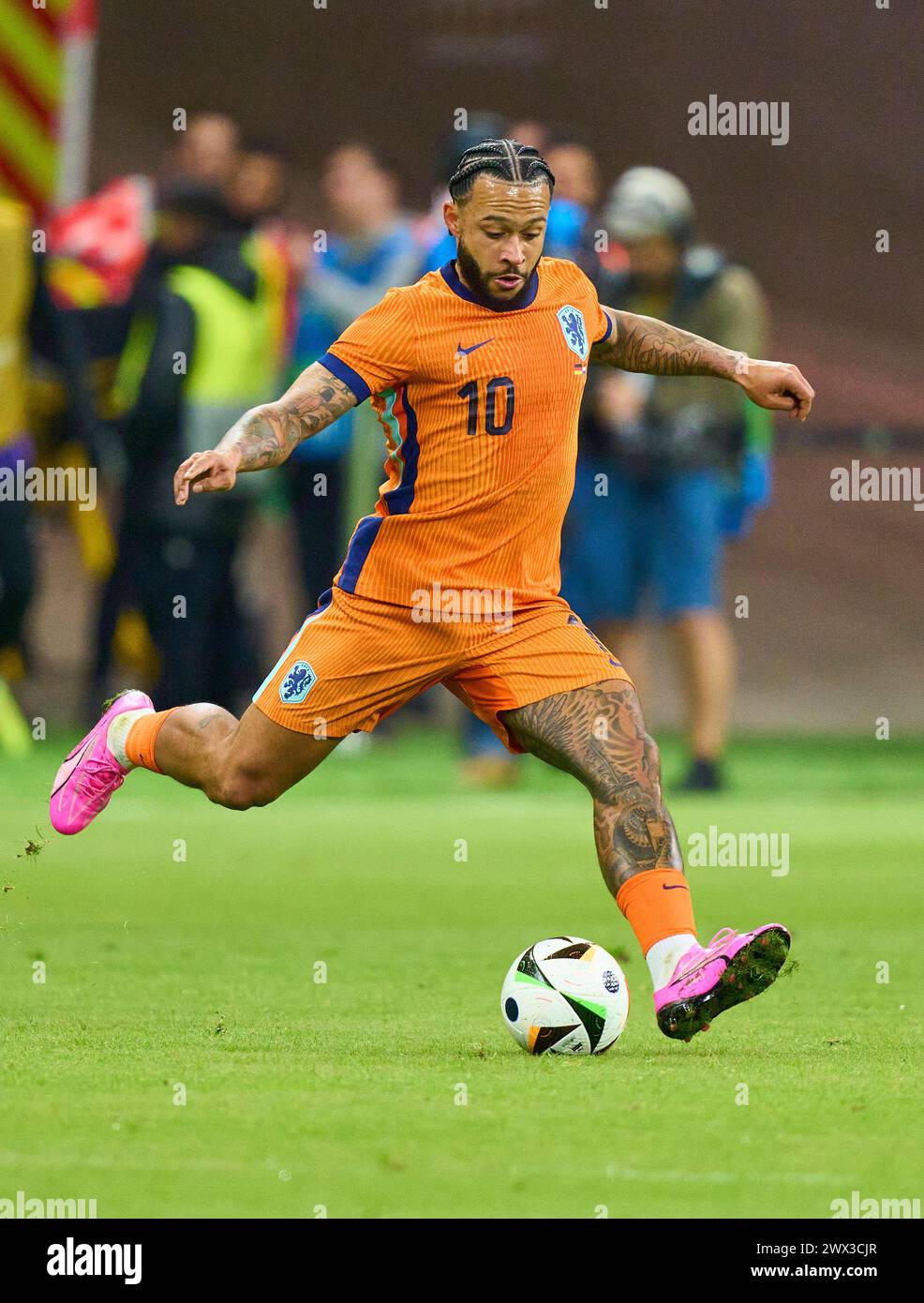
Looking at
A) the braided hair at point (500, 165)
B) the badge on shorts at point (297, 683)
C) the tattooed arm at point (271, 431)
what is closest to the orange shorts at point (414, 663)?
the badge on shorts at point (297, 683)

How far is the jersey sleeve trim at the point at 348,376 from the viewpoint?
275 inches

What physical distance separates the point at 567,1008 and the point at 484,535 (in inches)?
51.2

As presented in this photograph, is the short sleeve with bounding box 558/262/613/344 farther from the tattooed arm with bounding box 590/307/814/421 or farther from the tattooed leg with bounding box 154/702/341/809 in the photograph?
the tattooed leg with bounding box 154/702/341/809

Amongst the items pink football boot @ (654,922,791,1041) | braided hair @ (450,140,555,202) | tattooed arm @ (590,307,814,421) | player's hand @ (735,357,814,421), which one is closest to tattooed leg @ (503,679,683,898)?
pink football boot @ (654,922,791,1041)

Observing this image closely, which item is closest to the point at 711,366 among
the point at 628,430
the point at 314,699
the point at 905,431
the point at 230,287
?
the point at 314,699

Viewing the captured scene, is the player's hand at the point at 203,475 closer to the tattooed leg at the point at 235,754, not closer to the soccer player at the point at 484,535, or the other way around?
the soccer player at the point at 484,535

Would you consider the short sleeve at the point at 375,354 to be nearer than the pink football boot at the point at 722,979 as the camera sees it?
No

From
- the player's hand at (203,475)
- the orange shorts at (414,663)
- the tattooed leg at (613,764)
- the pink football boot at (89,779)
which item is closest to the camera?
the player's hand at (203,475)

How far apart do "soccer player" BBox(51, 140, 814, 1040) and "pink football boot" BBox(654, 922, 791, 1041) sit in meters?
0.18

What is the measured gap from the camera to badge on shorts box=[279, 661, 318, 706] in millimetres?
7262

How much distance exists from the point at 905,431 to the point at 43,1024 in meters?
13.8

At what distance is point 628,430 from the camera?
14.1m

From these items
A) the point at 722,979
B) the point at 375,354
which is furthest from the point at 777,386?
the point at 722,979

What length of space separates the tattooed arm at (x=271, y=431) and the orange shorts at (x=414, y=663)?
61cm
